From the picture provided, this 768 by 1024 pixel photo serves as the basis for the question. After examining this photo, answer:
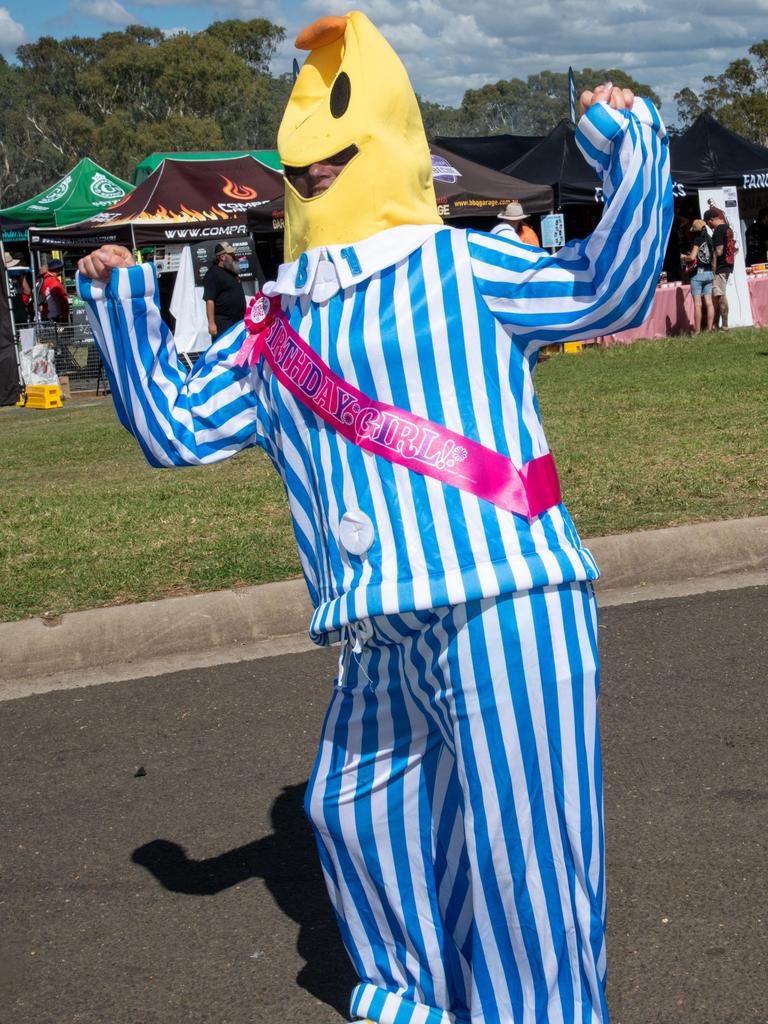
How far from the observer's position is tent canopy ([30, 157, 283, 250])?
19828 mm

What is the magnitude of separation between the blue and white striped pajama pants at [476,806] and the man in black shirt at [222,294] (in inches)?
530

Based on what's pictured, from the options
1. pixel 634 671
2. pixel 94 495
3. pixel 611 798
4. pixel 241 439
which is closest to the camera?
pixel 241 439

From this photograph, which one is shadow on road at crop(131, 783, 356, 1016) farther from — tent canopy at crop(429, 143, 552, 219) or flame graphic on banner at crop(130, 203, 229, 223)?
flame graphic on banner at crop(130, 203, 229, 223)

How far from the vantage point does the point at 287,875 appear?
371cm

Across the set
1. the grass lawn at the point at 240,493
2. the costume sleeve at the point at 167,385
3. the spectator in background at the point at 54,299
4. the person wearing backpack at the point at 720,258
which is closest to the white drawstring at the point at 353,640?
the costume sleeve at the point at 167,385

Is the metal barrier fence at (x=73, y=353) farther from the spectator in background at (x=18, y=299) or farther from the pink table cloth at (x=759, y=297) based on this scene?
the pink table cloth at (x=759, y=297)

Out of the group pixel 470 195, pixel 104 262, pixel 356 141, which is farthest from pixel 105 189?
pixel 356 141

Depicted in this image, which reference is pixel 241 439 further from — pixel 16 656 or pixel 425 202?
pixel 16 656

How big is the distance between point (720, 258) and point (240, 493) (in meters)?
11.7

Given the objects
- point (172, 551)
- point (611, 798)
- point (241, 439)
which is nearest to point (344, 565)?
point (241, 439)

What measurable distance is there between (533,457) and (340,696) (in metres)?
0.63

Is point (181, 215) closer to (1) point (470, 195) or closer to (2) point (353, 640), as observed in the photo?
(1) point (470, 195)

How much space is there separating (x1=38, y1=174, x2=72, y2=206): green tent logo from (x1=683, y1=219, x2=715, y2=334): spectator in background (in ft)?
49.7

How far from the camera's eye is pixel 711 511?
6.79 m
